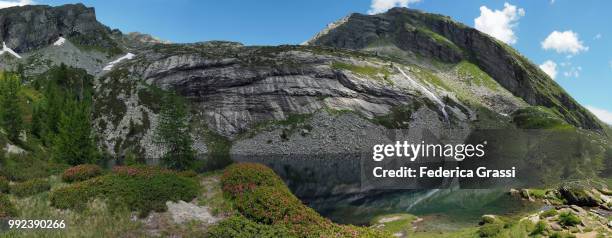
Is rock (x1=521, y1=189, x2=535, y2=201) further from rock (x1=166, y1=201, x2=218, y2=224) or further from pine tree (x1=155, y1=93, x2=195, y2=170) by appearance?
pine tree (x1=155, y1=93, x2=195, y2=170)

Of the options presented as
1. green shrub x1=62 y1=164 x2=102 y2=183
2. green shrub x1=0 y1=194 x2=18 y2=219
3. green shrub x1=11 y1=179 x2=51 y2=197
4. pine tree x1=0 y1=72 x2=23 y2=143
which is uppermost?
pine tree x1=0 y1=72 x2=23 y2=143

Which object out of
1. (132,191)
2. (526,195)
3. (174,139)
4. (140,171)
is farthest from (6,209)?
(526,195)

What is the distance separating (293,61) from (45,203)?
16345 cm

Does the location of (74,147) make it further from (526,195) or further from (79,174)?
(526,195)

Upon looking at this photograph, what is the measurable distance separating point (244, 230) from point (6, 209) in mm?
15045

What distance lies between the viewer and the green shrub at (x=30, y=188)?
89.0 feet

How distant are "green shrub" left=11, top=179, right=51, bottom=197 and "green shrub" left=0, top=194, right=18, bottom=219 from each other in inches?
115

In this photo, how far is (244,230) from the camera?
22.3 meters

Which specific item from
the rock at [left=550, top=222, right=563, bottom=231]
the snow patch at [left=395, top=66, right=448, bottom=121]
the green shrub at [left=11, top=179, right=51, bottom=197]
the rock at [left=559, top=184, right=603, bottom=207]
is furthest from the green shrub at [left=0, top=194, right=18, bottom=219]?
the snow patch at [left=395, top=66, right=448, bottom=121]

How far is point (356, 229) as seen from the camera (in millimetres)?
23688

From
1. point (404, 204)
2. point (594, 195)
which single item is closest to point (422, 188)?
point (404, 204)

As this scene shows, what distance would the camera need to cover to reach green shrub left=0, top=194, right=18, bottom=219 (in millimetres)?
22531

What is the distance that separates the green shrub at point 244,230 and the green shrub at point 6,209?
12.6m

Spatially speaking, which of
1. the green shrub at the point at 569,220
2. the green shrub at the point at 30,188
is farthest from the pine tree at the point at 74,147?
the green shrub at the point at 569,220
